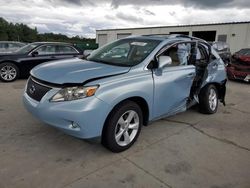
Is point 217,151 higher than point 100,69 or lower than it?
lower

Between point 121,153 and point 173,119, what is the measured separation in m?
1.81

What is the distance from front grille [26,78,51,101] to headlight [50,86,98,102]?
23 centimetres

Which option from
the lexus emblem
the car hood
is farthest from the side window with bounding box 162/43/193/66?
the lexus emblem

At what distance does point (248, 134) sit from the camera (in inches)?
160

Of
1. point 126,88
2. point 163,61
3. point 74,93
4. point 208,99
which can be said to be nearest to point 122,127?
point 126,88

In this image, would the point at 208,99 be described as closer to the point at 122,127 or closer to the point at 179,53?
the point at 179,53

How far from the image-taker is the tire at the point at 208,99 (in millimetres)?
4773

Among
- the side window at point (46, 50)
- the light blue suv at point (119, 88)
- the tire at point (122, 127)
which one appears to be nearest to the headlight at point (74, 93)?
the light blue suv at point (119, 88)

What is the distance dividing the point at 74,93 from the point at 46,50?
21.0ft

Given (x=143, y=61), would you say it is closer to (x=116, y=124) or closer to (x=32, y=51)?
(x=116, y=124)

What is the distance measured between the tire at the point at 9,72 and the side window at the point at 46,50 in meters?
1.02

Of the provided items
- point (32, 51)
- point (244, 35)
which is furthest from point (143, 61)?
point (244, 35)

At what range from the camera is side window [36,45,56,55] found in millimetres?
8359

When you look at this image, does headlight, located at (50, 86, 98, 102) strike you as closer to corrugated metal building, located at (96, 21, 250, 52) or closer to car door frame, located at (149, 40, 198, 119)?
car door frame, located at (149, 40, 198, 119)
